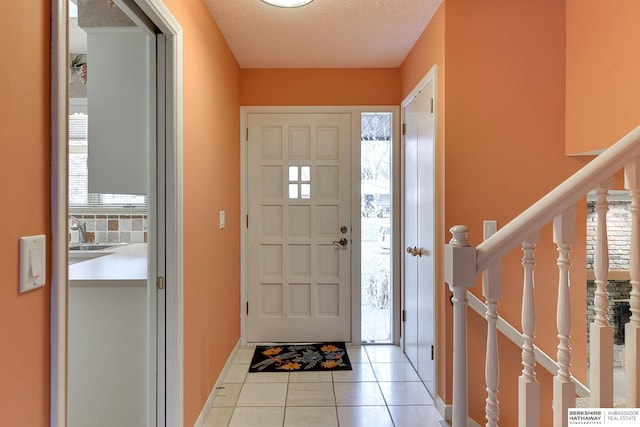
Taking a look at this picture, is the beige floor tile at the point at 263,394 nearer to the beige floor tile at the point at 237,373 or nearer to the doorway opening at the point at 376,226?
the beige floor tile at the point at 237,373

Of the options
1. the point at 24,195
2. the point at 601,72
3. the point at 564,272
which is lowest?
the point at 564,272

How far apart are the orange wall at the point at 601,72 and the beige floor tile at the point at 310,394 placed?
2136mm

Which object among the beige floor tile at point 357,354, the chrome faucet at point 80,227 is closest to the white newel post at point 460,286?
the beige floor tile at point 357,354

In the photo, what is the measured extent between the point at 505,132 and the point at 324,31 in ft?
4.57

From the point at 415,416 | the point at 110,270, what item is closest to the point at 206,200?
the point at 110,270

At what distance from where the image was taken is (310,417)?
2.36 metres

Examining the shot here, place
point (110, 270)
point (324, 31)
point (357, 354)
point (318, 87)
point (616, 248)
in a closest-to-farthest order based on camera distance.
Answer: point (110, 270) → point (324, 31) → point (616, 248) → point (357, 354) → point (318, 87)

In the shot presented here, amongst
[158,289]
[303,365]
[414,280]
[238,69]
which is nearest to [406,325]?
[414,280]

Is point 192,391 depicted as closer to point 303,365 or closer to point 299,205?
point 303,365

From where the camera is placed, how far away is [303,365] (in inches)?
122

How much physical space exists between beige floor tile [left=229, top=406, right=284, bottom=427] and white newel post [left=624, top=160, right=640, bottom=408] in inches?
68.8

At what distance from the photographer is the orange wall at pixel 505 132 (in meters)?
2.30

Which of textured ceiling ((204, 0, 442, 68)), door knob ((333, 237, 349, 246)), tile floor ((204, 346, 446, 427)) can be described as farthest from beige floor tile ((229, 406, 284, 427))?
textured ceiling ((204, 0, 442, 68))

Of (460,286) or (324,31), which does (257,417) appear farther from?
(324,31)
